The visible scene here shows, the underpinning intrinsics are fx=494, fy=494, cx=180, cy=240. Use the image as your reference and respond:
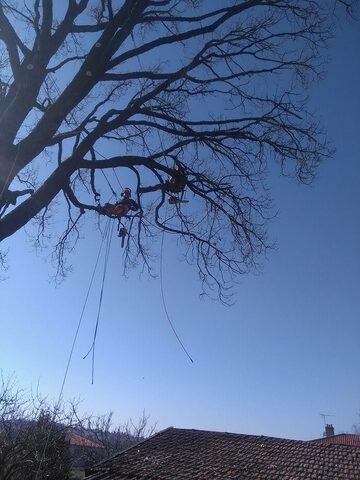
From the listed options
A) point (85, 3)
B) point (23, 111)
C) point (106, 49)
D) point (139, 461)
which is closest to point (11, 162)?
point (23, 111)

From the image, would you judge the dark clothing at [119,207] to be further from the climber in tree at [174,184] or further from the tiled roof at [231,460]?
the tiled roof at [231,460]

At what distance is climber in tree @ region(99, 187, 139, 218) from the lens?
6.88 meters

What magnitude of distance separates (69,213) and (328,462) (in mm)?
10124

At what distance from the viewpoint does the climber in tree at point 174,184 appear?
6.86 metres

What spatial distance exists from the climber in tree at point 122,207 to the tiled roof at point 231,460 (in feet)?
28.2

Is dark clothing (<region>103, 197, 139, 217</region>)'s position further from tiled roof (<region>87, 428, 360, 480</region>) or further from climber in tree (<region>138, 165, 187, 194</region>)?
tiled roof (<region>87, 428, 360, 480</region>)

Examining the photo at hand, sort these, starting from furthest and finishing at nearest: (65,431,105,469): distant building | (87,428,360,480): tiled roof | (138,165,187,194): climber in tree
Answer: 1. (65,431,105,469): distant building
2. (87,428,360,480): tiled roof
3. (138,165,187,194): climber in tree

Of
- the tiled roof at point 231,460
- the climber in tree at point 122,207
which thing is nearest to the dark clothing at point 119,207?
the climber in tree at point 122,207

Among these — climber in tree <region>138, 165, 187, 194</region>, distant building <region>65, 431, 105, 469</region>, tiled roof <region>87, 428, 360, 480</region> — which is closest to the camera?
climber in tree <region>138, 165, 187, 194</region>

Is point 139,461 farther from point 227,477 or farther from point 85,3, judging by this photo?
point 85,3

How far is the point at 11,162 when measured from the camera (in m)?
5.31

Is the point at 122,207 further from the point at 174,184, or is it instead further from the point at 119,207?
the point at 174,184

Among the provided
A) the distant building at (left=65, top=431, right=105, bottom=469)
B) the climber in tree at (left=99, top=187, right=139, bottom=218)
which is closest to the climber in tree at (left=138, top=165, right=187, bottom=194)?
the climber in tree at (left=99, top=187, right=139, bottom=218)

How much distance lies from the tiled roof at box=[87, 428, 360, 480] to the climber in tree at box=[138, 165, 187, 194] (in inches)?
342
